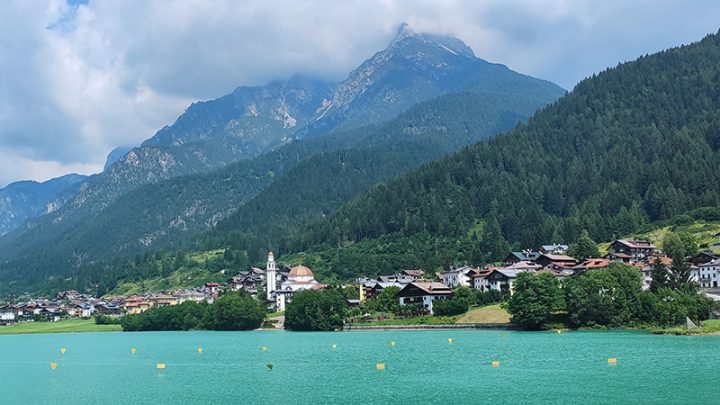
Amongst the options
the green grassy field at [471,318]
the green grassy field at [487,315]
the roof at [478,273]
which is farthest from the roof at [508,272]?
the green grassy field at [487,315]

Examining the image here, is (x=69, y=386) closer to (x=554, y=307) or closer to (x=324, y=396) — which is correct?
(x=324, y=396)

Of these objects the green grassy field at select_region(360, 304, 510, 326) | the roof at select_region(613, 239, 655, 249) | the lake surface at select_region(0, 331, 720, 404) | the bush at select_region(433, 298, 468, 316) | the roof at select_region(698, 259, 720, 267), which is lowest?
the lake surface at select_region(0, 331, 720, 404)

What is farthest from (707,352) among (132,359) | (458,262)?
(458,262)

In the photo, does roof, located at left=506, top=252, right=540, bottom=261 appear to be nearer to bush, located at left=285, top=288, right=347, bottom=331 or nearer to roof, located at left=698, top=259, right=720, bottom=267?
roof, located at left=698, top=259, right=720, bottom=267

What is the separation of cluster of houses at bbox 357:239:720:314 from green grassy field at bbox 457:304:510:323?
7.11 metres

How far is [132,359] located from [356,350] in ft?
94.9

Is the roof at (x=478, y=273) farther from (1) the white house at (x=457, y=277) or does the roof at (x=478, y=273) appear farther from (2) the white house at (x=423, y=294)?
(2) the white house at (x=423, y=294)

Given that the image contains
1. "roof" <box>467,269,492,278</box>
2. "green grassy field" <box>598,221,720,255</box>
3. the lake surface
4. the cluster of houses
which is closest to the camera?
the lake surface

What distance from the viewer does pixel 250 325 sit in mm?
162375

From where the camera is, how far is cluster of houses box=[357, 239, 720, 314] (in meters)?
138

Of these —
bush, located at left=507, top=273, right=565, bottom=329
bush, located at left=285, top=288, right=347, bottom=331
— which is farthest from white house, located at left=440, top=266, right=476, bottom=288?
bush, located at left=507, top=273, right=565, bottom=329

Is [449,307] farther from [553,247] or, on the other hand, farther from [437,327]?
[553,247]

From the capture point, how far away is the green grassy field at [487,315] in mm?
125850

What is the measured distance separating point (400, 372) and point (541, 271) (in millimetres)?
75687
